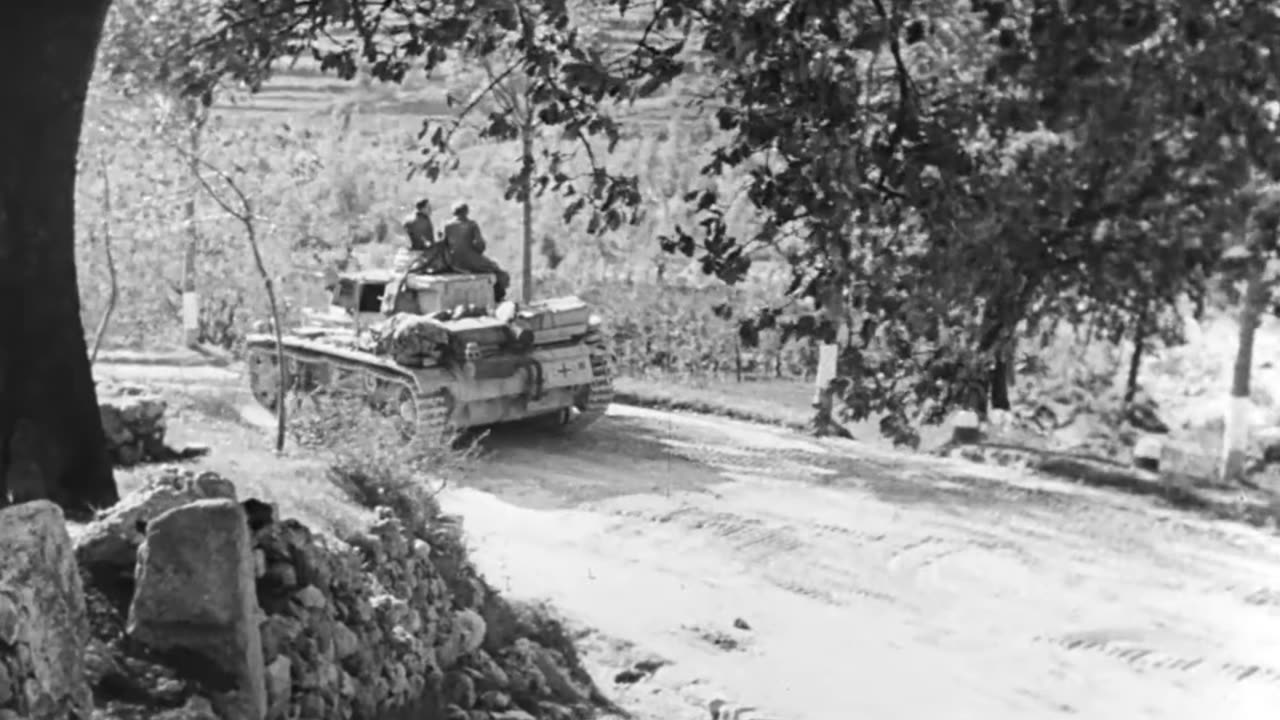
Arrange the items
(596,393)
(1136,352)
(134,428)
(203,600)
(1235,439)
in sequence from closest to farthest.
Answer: (203,600) → (134,428) → (1235,439) → (596,393) → (1136,352)

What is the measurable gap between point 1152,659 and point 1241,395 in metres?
7.15

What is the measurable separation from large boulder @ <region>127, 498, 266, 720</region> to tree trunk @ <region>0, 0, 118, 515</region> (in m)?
1.56

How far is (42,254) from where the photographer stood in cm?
716

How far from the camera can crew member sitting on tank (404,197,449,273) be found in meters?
16.4

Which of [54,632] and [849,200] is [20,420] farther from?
[849,200]

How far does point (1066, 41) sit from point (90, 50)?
3.95 meters

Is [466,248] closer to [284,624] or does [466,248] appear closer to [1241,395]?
[1241,395]

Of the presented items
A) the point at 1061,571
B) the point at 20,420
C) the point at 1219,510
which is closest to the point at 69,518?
the point at 20,420

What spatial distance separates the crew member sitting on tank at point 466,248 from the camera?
54.4 ft

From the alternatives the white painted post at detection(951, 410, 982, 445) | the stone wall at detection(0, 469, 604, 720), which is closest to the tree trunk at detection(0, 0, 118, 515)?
the stone wall at detection(0, 469, 604, 720)

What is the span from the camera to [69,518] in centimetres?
734

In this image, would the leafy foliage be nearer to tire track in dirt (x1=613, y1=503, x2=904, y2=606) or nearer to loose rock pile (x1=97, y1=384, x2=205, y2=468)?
loose rock pile (x1=97, y1=384, x2=205, y2=468)

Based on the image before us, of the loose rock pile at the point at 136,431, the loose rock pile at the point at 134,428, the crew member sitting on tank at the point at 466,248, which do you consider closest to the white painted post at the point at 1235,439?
the crew member sitting on tank at the point at 466,248

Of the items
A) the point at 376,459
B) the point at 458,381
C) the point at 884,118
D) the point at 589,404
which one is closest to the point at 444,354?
the point at 458,381
